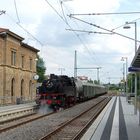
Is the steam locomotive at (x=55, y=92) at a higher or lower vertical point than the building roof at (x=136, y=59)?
lower

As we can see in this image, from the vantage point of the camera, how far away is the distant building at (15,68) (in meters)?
51.3

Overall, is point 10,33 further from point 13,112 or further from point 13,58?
point 13,112

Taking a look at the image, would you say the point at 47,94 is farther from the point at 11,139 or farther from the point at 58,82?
the point at 11,139

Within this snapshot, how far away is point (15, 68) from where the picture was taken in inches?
2210

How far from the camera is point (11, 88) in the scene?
178 ft

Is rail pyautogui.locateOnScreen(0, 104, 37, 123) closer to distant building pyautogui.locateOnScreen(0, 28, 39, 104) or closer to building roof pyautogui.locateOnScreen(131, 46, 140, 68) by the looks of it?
building roof pyautogui.locateOnScreen(131, 46, 140, 68)

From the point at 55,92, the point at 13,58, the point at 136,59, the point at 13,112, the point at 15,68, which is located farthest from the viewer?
the point at 15,68

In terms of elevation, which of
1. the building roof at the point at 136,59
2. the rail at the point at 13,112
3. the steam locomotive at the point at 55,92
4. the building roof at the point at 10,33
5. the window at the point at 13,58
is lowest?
the rail at the point at 13,112

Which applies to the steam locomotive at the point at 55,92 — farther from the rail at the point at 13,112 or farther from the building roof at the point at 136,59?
the building roof at the point at 136,59

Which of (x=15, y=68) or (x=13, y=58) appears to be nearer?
(x=13, y=58)

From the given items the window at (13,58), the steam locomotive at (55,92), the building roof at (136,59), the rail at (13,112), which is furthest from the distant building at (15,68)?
the building roof at (136,59)

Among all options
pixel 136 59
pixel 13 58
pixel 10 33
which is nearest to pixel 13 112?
pixel 136 59

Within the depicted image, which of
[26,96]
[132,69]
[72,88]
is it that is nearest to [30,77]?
[26,96]

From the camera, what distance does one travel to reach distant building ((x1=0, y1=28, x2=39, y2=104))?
5127 cm
